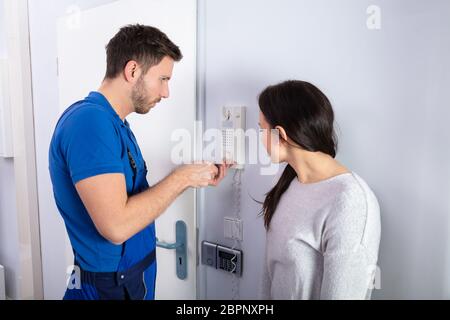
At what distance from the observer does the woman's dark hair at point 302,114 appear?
0.85 metres

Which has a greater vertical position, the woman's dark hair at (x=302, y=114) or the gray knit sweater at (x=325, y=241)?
the woman's dark hair at (x=302, y=114)

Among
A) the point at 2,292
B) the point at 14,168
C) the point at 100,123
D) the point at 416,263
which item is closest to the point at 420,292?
the point at 416,263

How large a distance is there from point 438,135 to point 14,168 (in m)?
2.13

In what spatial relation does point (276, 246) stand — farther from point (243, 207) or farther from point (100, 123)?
point (100, 123)

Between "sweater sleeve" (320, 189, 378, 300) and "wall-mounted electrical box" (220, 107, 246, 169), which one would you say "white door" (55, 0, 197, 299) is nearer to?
"wall-mounted electrical box" (220, 107, 246, 169)

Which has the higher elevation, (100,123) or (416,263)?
(100,123)

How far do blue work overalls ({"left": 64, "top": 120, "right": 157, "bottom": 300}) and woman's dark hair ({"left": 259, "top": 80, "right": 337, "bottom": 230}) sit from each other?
43cm

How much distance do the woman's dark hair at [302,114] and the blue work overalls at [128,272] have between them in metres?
0.43

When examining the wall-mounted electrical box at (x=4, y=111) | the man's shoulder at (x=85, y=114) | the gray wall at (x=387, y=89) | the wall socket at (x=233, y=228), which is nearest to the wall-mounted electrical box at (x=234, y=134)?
the gray wall at (x=387, y=89)

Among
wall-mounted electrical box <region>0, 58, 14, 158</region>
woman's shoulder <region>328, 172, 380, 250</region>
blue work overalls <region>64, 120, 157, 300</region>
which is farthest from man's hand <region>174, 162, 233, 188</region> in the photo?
wall-mounted electrical box <region>0, 58, 14, 158</region>

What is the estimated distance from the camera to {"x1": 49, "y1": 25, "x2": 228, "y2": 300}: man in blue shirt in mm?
841

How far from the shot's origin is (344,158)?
3.31ft

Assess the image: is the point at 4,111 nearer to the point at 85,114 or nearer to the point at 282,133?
the point at 85,114

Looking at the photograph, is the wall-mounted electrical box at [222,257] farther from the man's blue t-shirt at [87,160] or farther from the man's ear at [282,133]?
the man's ear at [282,133]
